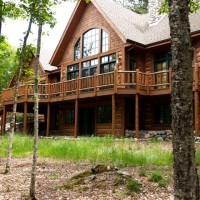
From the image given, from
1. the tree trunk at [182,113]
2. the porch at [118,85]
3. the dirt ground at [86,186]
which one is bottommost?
the dirt ground at [86,186]

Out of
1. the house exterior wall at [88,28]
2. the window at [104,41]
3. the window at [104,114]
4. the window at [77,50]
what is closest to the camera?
the house exterior wall at [88,28]

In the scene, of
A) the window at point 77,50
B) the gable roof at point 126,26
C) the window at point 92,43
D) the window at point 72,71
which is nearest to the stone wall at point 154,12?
the gable roof at point 126,26

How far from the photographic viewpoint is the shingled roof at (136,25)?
18.0 metres

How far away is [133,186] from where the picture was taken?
5.48 m

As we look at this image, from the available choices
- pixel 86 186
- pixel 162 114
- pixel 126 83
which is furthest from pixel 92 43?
pixel 86 186

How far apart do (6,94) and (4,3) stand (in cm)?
1477

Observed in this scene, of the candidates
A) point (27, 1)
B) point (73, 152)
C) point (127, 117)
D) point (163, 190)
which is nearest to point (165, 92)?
point (127, 117)

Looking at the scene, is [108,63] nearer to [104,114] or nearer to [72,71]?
[104,114]

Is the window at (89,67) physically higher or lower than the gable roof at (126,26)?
lower

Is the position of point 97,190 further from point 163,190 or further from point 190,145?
point 190,145

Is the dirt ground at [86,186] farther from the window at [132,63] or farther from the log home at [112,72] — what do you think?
the window at [132,63]

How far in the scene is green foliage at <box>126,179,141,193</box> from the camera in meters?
5.42

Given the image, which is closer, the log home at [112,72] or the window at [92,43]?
the log home at [112,72]

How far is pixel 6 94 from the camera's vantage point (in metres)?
23.8
